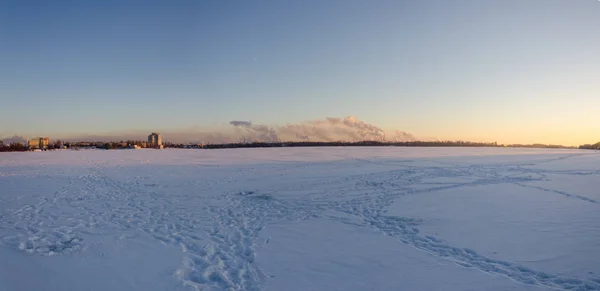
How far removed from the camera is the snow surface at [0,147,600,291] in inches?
197

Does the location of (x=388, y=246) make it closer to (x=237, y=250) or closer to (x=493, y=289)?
(x=493, y=289)

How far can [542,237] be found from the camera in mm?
6566

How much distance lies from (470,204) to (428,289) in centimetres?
580

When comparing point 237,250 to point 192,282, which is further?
point 237,250

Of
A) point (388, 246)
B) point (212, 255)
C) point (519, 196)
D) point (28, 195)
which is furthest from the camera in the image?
point (28, 195)

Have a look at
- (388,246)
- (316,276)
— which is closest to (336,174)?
(388,246)

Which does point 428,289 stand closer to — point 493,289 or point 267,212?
point 493,289

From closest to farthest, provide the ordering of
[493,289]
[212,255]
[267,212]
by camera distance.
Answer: [493,289] < [212,255] < [267,212]

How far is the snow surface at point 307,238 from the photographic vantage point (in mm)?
5008

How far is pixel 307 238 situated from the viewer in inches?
279

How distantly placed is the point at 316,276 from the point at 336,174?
1218 centimetres

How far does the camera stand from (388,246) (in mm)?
6469

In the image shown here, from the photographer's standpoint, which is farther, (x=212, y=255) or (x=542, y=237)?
(x=542, y=237)

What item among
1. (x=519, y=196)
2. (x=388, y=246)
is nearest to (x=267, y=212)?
(x=388, y=246)
